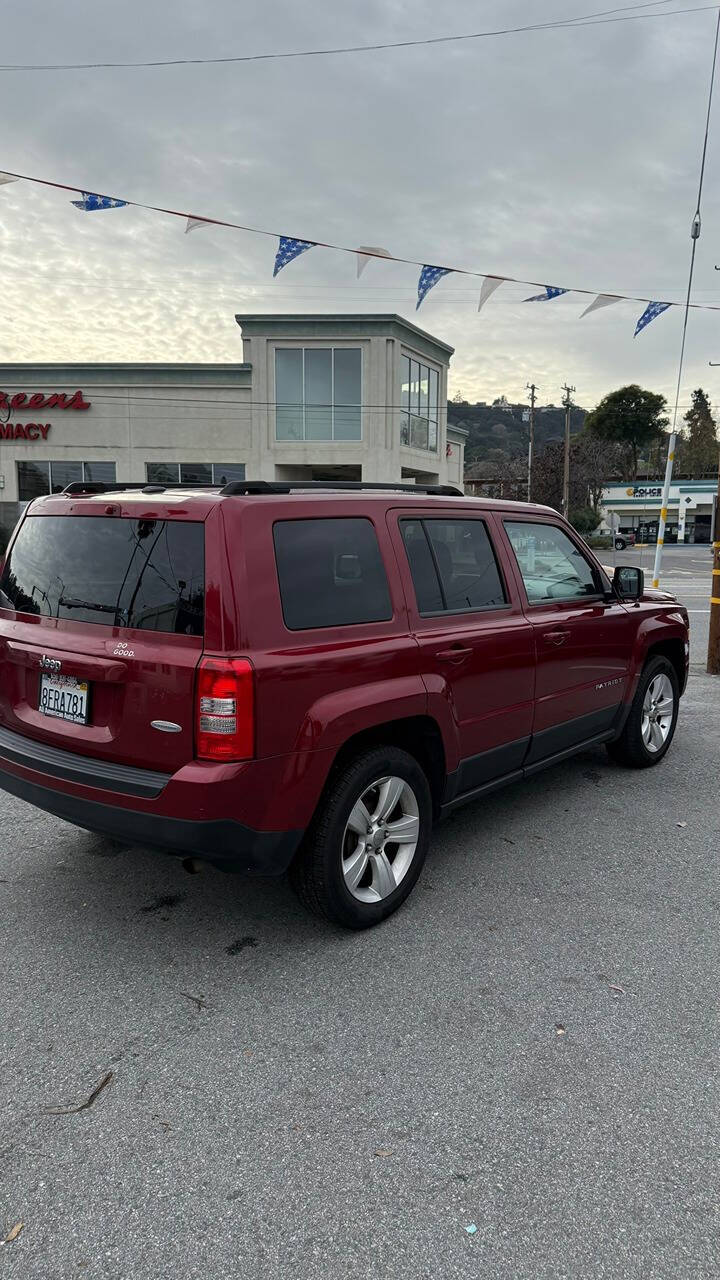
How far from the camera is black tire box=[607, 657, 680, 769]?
5316 mm

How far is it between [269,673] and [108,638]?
0.67 meters

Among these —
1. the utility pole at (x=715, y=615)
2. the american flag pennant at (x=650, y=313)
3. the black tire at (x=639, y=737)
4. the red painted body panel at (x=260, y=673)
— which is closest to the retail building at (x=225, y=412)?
the american flag pennant at (x=650, y=313)

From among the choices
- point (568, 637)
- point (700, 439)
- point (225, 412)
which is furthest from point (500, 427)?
point (568, 637)

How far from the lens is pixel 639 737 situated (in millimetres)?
5355

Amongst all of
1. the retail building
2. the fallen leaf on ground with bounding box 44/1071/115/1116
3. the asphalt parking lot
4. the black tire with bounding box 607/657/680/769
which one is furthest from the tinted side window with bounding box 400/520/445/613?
the retail building

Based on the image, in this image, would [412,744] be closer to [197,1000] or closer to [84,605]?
[197,1000]

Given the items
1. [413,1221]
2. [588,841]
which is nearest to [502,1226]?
[413,1221]

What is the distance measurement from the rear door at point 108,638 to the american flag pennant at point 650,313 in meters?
10.8

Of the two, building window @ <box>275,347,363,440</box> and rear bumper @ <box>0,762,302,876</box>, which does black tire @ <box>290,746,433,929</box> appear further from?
building window @ <box>275,347,363,440</box>

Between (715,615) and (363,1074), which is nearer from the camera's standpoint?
(363,1074)

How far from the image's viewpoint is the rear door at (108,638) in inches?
111

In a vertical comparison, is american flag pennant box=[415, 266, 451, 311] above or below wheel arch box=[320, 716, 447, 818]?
above

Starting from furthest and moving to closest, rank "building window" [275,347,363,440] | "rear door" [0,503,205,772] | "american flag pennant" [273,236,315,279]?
"building window" [275,347,363,440] < "american flag pennant" [273,236,315,279] < "rear door" [0,503,205,772]

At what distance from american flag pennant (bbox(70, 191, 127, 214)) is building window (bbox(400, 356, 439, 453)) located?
75.3 ft
